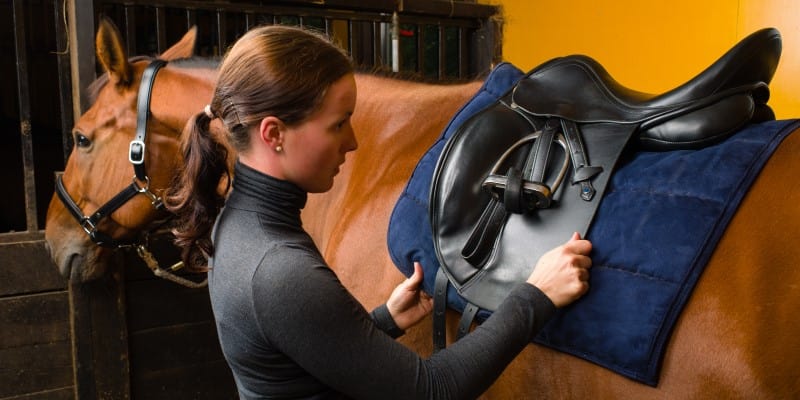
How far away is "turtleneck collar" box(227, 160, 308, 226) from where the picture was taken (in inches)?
34.2

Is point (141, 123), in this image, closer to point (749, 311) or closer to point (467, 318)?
point (467, 318)

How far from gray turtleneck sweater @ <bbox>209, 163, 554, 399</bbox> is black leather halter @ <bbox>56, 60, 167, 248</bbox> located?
99 cm

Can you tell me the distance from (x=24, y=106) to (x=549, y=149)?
6.45ft

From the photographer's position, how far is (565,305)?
0.97 metres

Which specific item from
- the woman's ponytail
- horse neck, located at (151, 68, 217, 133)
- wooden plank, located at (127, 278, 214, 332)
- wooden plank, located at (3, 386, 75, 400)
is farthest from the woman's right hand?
wooden plank, located at (3, 386, 75, 400)

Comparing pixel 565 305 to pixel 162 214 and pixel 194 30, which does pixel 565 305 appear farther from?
pixel 194 30

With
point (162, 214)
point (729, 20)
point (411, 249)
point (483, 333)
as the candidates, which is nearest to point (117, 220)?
point (162, 214)

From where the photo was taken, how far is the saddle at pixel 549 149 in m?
1.04

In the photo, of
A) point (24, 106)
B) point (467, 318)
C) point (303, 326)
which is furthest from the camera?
point (24, 106)

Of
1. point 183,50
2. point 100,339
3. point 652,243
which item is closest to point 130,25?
point 183,50

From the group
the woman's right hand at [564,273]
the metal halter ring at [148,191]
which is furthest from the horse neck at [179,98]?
the woman's right hand at [564,273]

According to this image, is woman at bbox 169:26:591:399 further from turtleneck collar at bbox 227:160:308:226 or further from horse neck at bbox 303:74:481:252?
horse neck at bbox 303:74:481:252

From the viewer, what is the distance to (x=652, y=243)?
95 centimetres

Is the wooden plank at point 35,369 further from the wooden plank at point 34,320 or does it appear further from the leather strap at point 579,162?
the leather strap at point 579,162
